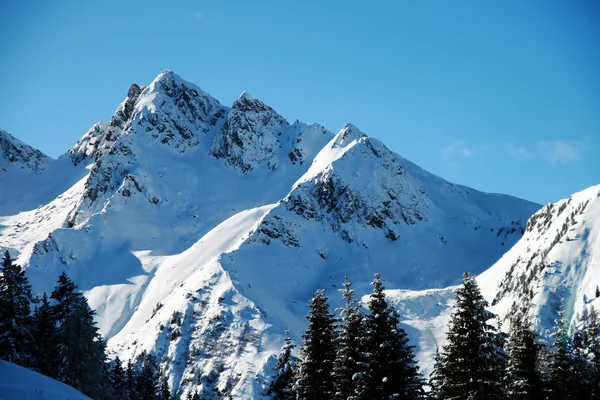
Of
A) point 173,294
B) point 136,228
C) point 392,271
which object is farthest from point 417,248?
point 136,228

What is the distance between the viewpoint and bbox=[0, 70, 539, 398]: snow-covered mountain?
350 feet

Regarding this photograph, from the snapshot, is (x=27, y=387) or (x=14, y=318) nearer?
(x=27, y=387)

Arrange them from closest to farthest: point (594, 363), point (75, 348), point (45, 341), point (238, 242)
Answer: point (594, 363) → point (75, 348) → point (45, 341) → point (238, 242)

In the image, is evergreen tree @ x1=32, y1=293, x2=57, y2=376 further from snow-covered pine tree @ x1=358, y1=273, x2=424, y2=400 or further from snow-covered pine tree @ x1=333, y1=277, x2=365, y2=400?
snow-covered pine tree @ x1=358, y1=273, x2=424, y2=400

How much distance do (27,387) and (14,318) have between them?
42.5 feet

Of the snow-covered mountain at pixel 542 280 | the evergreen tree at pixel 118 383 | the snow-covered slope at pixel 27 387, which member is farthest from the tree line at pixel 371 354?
the snow-covered mountain at pixel 542 280

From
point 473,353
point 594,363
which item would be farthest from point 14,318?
point 594,363

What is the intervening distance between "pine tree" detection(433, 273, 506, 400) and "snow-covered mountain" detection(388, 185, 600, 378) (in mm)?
68877

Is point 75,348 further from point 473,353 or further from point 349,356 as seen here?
point 473,353

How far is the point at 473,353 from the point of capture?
94.5ft

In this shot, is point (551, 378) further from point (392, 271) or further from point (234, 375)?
point (392, 271)

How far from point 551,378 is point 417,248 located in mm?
112005

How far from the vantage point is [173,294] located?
122 metres

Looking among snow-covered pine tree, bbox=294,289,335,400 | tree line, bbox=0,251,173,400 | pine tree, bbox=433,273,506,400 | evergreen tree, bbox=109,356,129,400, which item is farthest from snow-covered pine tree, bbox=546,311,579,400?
evergreen tree, bbox=109,356,129,400
